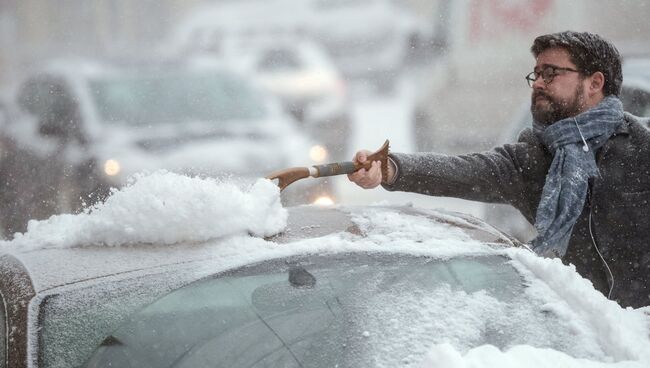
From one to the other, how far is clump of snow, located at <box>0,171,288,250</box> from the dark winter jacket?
0.96 metres

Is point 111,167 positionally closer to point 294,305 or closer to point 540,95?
point 540,95

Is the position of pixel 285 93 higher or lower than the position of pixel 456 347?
lower

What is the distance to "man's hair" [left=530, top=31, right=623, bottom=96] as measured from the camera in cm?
366

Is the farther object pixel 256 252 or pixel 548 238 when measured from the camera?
pixel 548 238

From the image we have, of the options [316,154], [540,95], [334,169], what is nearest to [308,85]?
[316,154]

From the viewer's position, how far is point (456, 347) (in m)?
2.20

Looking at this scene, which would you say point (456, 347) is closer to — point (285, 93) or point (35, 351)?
point (35, 351)

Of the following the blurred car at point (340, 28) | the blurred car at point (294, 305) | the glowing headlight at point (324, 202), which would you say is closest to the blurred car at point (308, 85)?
the glowing headlight at point (324, 202)

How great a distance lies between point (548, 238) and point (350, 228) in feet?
3.10

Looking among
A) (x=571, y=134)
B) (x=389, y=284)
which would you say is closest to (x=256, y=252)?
(x=389, y=284)

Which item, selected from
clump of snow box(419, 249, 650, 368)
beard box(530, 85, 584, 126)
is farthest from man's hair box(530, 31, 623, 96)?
clump of snow box(419, 249, 650, 368)

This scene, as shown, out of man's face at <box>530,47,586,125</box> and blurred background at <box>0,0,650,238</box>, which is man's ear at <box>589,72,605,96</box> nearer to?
man's face at <box>530,47,586,125</box>

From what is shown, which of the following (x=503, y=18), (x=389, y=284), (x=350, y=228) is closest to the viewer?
(x=389, y=284)

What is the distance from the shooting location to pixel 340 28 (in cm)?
1848
